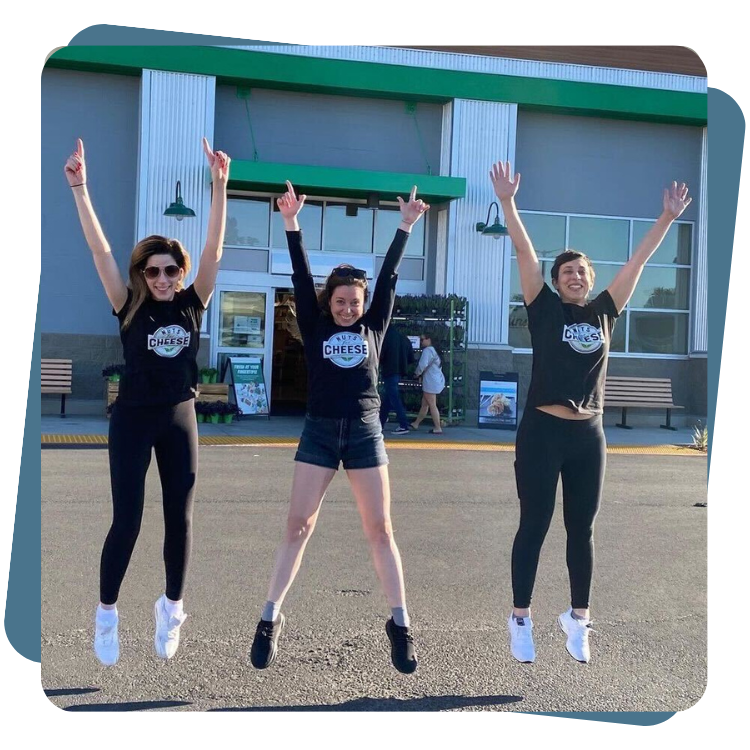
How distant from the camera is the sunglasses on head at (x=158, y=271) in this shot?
11.6ft

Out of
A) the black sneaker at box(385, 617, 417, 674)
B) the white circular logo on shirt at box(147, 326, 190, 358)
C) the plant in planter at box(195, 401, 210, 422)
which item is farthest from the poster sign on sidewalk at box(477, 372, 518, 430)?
the white circular logo on shirt at box(147, 326, 190, 358)

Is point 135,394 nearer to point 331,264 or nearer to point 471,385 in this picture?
point 331,264

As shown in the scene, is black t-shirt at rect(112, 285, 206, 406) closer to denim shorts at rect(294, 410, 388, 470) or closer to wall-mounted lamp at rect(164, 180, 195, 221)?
wall-mounted lamp at rect(164, 180, 195, 221)

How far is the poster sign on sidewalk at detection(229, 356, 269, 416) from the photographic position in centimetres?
390

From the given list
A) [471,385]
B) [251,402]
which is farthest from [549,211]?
[251,402]

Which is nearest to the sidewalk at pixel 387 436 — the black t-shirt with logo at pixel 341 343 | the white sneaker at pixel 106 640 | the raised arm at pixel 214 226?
the black t-shirt with logo at pixel 341 343

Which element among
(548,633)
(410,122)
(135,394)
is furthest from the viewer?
(410,122)

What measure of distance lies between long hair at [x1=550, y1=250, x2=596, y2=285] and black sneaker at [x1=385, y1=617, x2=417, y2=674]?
5.15ft

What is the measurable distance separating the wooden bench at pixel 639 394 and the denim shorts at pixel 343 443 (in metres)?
1.02

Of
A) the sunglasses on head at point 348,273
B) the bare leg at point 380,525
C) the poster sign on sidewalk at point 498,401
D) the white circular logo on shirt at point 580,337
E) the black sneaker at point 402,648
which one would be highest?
the sunglasses on head at point 348,273

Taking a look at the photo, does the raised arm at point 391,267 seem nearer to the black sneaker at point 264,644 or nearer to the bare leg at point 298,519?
the bare leg at point 298,519

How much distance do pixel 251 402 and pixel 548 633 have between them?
1588 millimetres

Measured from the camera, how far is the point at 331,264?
3846 millimetres

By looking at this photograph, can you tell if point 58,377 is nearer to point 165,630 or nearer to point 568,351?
point 165,630
